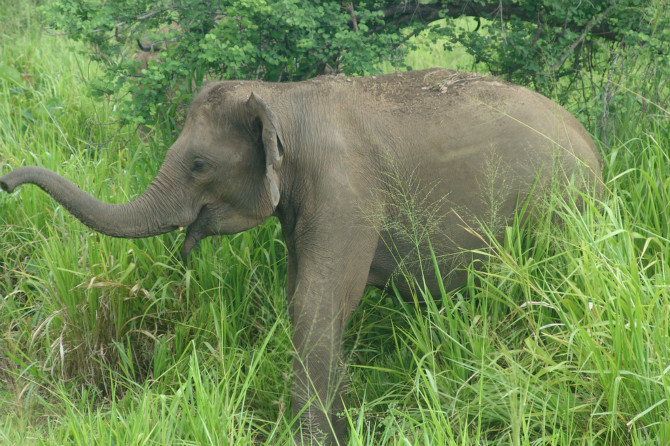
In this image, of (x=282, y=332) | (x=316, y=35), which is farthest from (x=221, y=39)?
(x=282, y=332)

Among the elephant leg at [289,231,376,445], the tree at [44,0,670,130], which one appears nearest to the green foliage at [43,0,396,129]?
the tree at [44,0,670,130]

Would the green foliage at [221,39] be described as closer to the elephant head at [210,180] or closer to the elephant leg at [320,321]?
the elephant head at [210,180]

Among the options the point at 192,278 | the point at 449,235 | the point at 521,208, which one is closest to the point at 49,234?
the point at 192,278

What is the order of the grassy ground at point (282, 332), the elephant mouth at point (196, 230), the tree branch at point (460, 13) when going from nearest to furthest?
the grassy ground at point (282, 332)
the elephant mouth at point (196, 230)
the tree branch at point (460, 13)

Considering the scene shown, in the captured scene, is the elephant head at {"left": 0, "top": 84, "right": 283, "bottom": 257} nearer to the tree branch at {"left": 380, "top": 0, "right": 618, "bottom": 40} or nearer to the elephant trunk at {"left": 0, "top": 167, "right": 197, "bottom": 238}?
the elephant trunk at {"left": 0, "top": 167, "right": 197, "bottom": 238}

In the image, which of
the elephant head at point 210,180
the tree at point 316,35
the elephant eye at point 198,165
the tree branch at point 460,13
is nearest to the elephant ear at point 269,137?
the elephant head at point 210,180

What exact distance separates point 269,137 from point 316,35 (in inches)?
54.3

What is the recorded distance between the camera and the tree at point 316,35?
399 centimetres

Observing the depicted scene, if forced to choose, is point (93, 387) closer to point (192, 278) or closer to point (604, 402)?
point (192, 278)

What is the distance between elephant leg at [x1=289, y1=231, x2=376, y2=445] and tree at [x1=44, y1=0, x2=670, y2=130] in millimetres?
1227

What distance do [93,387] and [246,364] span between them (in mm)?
754

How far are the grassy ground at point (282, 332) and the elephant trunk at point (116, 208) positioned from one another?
19.7 inches

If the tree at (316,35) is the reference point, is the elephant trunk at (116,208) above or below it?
below

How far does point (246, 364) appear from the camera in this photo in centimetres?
349
